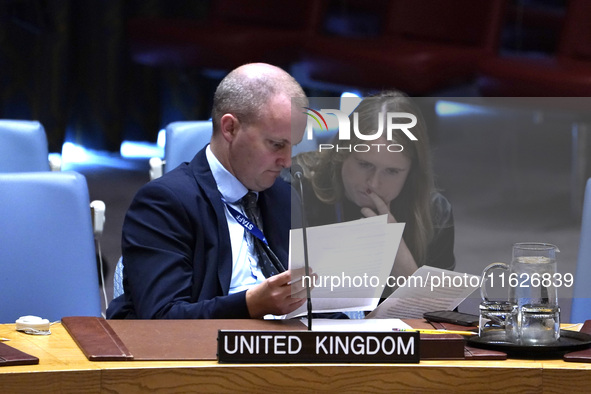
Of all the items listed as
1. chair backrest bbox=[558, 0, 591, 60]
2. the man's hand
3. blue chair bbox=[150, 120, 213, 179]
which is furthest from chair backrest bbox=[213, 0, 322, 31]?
the man's hand

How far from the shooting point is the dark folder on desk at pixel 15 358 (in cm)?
160

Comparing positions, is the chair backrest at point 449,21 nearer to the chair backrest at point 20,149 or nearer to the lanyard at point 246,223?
the chair backrest at point 20,149

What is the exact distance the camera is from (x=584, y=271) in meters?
2.41

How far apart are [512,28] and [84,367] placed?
17.9 ft

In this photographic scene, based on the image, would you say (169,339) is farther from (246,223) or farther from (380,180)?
(246,223)

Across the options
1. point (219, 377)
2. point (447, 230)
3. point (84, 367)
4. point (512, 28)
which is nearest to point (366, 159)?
point (447, 230)

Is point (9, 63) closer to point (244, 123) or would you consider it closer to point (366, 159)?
point (244, 123)

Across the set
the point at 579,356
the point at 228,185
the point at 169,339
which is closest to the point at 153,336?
the point at 169,339

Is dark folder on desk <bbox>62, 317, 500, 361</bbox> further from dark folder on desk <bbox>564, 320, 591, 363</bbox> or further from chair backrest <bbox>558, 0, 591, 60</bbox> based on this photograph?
chair backrest <bbox>558, 0, 591, 60</bbox>

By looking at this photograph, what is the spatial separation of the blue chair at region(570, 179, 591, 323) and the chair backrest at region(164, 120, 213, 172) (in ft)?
3.39

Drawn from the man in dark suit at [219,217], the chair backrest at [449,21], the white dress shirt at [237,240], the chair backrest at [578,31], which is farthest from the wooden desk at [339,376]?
the chair backrest at [449,21]

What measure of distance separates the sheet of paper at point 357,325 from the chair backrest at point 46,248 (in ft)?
2.34

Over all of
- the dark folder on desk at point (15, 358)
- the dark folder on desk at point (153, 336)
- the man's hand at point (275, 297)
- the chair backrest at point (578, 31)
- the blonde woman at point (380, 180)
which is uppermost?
the chair backrest at point (578, 31)

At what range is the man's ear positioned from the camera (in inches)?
92.0
